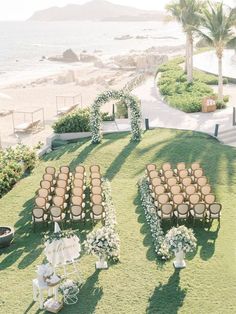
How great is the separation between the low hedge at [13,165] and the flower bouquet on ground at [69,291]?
917cm

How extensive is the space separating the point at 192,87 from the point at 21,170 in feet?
73.7

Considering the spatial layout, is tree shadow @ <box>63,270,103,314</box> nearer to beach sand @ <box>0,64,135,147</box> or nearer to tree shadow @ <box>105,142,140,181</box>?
tree shadow @ <box>105,142,140,181</box>

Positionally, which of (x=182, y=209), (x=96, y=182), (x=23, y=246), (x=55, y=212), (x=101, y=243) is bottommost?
(x=23, y=246)

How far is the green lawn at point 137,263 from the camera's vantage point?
13.8 metres

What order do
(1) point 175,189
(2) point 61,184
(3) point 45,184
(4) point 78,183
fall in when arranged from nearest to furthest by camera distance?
(1) point 175,189 < (3) point 45,184 < (2) point 61,184 < (4) point 78,183

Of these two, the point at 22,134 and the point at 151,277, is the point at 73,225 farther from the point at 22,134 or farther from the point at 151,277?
the point at 22,134

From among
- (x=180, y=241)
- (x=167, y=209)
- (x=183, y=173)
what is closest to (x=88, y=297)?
(x=180, y=241)

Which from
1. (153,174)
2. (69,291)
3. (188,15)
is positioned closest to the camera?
(69,291)

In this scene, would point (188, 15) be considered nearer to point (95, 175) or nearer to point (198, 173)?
point (198, 173)

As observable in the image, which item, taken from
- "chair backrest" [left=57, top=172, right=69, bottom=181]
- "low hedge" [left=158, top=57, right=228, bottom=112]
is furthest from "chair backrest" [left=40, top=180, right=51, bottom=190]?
"low hedge" [left=158, top=57, right=228, bottom=112]

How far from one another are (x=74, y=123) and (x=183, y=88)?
50.1 ft

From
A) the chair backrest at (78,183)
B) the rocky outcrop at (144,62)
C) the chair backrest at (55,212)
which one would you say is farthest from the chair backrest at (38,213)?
the rocky outcrop at (144,62)

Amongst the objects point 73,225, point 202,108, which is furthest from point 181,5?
point 73,225

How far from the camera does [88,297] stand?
1412 centimetres
